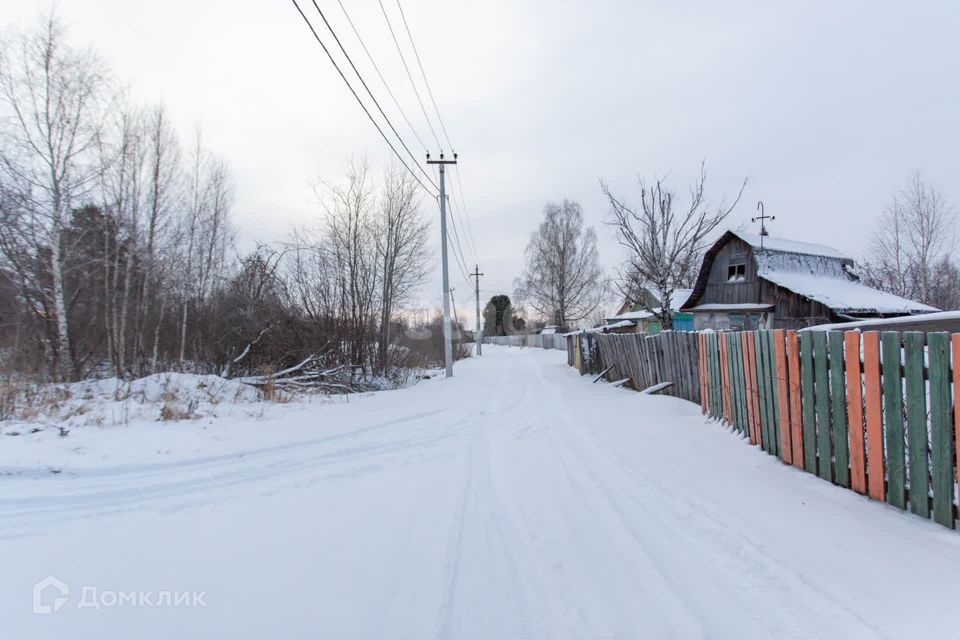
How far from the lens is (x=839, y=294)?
22.8 metres

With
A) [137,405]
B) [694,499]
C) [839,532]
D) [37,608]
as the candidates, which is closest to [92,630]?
[37,608]

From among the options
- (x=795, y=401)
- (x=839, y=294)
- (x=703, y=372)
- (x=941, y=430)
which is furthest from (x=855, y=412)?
(x=839, y=294)

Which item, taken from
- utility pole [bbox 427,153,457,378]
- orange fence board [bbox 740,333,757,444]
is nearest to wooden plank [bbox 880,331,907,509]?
orange fence board [bbox 740,333,757,444]

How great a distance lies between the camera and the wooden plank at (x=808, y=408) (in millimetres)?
3842

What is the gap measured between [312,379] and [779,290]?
24.6 m

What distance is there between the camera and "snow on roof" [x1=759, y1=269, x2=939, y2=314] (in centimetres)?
2130

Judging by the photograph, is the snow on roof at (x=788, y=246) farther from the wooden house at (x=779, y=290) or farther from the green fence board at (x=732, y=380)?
the green fence board at (x=732, y=380)

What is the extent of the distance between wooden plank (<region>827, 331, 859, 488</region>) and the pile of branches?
9918 millimetres

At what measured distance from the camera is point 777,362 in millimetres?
4426

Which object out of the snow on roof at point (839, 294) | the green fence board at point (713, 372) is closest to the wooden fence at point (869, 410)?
the green fence board at point (713, 372)

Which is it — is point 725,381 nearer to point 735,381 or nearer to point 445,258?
point 735,381

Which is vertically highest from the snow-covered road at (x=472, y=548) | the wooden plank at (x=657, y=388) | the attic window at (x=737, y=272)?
the attic window at (x=737, y=272)

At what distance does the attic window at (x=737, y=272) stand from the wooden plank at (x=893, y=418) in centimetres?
2504

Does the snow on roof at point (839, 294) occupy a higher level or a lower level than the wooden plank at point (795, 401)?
higher
